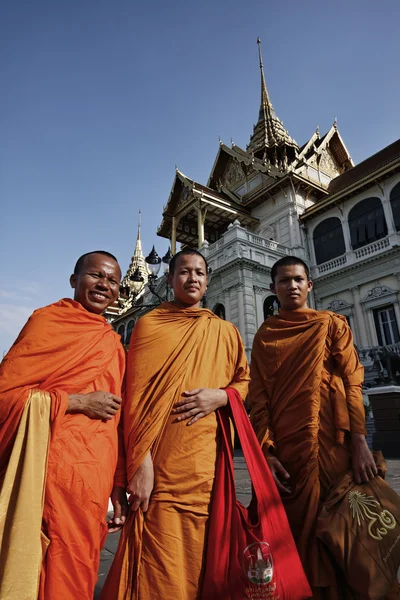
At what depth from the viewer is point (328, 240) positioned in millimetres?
19109

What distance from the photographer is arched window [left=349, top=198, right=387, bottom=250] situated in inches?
678

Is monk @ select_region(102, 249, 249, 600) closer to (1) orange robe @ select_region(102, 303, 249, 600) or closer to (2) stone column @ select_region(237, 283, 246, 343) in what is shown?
(1) orange robe @ select_region(102, 303, 249, 600)

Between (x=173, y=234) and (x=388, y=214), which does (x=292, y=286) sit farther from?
(x=173, y=234)

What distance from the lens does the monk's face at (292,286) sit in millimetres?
2705

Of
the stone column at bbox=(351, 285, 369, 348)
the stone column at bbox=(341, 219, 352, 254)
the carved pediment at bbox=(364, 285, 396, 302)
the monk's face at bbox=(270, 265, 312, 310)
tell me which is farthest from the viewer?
the stone column at bbox=(341, 219, 352, 254)

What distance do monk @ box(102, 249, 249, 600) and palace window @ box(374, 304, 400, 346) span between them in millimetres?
15676

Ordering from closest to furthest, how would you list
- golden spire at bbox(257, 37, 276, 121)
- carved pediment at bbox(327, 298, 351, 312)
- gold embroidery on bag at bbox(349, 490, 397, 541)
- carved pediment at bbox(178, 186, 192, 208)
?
gold embroidery on bag at bbox(349, 490, 397, 541) → carved pediment at bbox(327, 298, 351, 312) → carved pediment at bbox(178, 186, 192, 208) → golden spire at bbox(257, 37, 276, 121)

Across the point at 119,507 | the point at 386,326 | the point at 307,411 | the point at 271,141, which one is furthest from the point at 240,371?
the point at 271,141

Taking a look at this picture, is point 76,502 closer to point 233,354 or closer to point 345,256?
point 233,354

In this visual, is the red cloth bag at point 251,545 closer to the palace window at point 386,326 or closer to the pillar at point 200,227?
the palace window at point 386,326

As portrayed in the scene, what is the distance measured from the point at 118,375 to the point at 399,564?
178 cm

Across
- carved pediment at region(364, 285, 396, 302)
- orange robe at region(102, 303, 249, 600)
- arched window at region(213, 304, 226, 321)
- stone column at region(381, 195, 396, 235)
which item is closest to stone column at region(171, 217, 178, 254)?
arched window at region(213, 304, 226, 321)

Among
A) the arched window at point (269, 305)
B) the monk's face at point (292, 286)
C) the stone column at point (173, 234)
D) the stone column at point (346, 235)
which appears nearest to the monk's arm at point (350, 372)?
the monk's face at point (292, 286)

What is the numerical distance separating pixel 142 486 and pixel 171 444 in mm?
232
